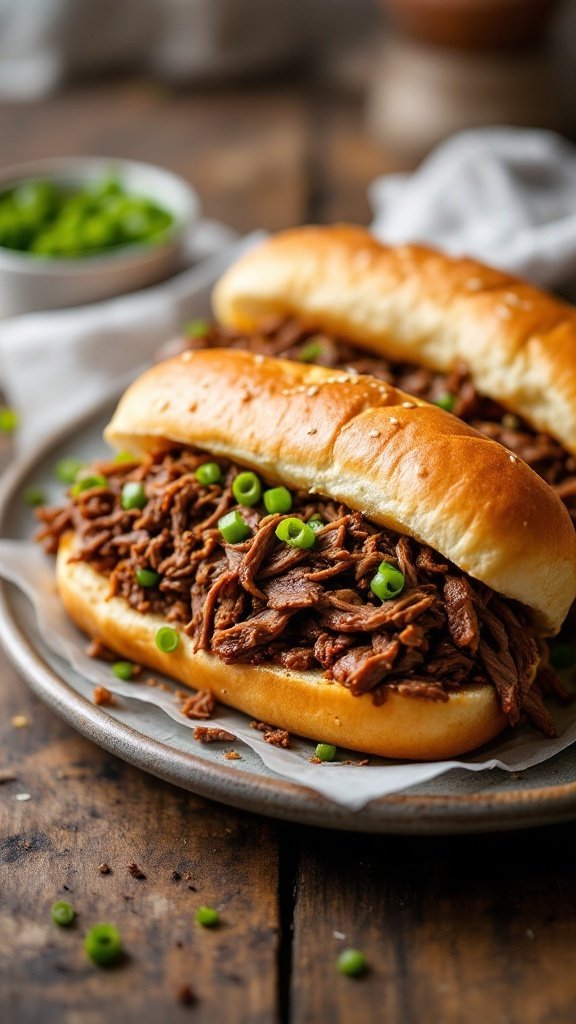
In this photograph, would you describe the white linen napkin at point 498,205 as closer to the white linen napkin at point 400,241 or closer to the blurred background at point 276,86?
the white linen napkin at point 400,241

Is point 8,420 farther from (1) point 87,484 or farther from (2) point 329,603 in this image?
(2) point 329,603

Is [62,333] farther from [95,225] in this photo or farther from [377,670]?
[377,670]

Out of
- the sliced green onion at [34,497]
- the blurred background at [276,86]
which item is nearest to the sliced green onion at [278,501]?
the sliced green onion at [34,497]

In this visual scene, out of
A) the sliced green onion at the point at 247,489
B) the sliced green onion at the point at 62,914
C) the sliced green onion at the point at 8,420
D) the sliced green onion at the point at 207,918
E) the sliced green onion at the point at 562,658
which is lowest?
the sliced green onion at the point at 8,420

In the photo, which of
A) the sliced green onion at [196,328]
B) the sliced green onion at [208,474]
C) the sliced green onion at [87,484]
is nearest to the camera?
the sliced green onion at [208,474]

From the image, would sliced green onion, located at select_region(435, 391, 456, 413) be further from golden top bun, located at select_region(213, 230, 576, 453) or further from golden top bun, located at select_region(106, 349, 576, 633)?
golden top bun, located at select_region(106, 349, 576, 633)

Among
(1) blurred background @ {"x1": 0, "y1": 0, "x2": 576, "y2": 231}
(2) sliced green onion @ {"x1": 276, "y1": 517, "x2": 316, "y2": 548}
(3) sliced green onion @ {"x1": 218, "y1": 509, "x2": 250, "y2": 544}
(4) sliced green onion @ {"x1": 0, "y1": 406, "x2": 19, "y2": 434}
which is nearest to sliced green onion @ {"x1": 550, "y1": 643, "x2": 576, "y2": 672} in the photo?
(2) sliced green onion @ {"x1": 276, "y1": 517, "x2": 316, "y2": 548}

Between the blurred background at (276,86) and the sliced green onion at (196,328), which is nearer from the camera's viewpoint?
the sliced green onion at (196,328)
